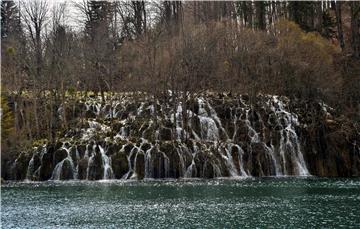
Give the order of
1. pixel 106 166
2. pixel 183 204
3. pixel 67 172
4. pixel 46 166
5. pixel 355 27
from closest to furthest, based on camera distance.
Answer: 1. pixel 183 204
2. pixel 67 172
3. pixel 106 166
4. pixel 46 166
5. pixel 355 27

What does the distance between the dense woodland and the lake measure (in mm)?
18563

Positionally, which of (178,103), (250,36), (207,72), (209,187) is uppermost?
(250,36)

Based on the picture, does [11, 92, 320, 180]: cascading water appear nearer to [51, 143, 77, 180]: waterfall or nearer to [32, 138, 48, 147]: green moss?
[51, 143, 77, 180]: waterfall

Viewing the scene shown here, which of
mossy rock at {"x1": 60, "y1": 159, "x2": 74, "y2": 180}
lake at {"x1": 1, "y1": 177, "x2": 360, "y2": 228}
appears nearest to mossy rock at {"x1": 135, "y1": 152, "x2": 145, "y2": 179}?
lake at {"x1": 1, "y1": 177, "x2": 360, "y2": 228}

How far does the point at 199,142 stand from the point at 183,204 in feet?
90.2

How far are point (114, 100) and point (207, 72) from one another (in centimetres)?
1441

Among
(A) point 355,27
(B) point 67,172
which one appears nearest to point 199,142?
(B) point 67,172

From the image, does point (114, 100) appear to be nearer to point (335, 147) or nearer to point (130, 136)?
point (130, 136)

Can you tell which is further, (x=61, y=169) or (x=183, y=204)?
(x=61, y=169)

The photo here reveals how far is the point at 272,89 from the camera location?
80812mm

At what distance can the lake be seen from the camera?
33.4 meters

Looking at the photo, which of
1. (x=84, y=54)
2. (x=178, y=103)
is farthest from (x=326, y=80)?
(x=84, y=54)

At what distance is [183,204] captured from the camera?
41281 mm

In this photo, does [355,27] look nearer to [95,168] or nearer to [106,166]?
[106,166]
